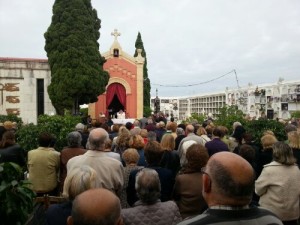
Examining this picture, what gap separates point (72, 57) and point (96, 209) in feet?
68.1

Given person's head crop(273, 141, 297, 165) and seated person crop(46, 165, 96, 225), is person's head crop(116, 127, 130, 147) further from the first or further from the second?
seated person crop(46, 165, 96, 225)

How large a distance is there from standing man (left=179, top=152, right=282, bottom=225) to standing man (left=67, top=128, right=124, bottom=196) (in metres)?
2.38

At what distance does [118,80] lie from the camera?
29297mm

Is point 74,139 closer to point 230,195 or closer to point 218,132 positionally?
point 218,132

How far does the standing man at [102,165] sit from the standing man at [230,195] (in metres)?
2.38

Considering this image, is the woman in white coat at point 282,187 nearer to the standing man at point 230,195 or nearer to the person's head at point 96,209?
the standing man at point 230,195

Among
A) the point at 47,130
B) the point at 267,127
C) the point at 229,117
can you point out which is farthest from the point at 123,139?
the point at 229,117

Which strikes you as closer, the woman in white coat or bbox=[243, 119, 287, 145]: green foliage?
the woman in white coat

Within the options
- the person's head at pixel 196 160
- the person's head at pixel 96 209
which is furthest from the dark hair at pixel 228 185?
the person's head at pixel 196 160

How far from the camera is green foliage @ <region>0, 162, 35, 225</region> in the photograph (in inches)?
126

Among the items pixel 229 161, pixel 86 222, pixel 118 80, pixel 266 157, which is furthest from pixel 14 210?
pixel 118 80

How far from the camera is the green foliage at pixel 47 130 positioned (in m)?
9.64

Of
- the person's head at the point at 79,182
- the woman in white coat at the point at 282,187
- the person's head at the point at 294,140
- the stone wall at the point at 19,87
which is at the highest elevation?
the stone wall at the point at 19,87

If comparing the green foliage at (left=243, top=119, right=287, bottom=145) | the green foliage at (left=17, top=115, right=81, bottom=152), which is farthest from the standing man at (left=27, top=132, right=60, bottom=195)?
the green foliage at (left=243, top=119, right=287, bottom=145)
